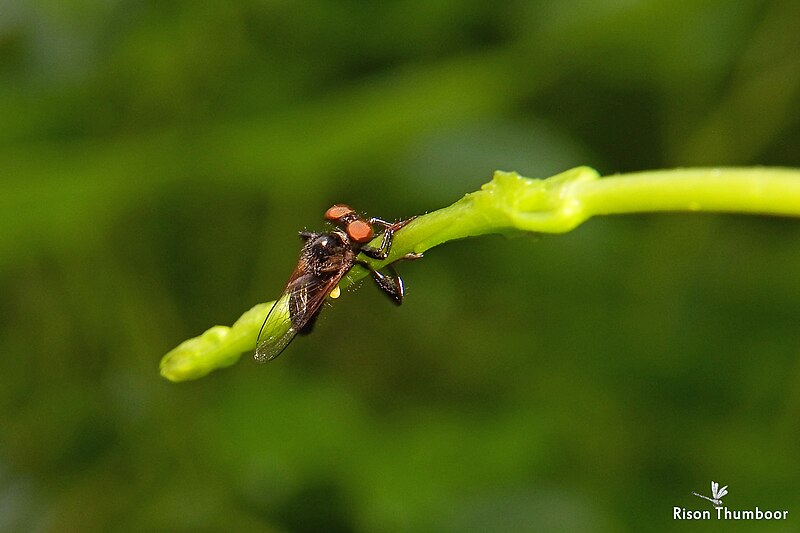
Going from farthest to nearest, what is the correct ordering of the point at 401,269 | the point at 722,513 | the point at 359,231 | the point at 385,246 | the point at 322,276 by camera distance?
the point at 401,269 < the point at 722,513 < the point at 322,276 < the point at 359,231 < the point at 385,246

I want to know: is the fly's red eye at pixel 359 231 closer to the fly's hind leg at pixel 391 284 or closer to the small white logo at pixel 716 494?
the fly's hind leg at pixel 391 284

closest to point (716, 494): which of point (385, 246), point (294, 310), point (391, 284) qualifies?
point (391, 284)

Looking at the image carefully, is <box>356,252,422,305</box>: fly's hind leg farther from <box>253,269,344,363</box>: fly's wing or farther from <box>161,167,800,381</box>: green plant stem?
<box>161,167,800,381</box>: green plant stem

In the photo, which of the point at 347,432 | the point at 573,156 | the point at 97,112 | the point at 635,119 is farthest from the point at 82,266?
the point at 635,119

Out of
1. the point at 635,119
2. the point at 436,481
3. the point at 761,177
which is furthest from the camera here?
the point at 635,119

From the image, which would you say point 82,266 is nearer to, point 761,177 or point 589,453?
point 589,453

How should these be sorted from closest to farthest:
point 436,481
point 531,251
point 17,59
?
point 436,481 < point 17,59 < point 531,251

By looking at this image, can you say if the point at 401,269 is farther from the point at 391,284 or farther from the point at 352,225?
the point at 352,225

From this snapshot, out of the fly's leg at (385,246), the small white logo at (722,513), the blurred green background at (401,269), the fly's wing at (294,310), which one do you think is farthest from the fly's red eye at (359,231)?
the small white logo at (722,513)
